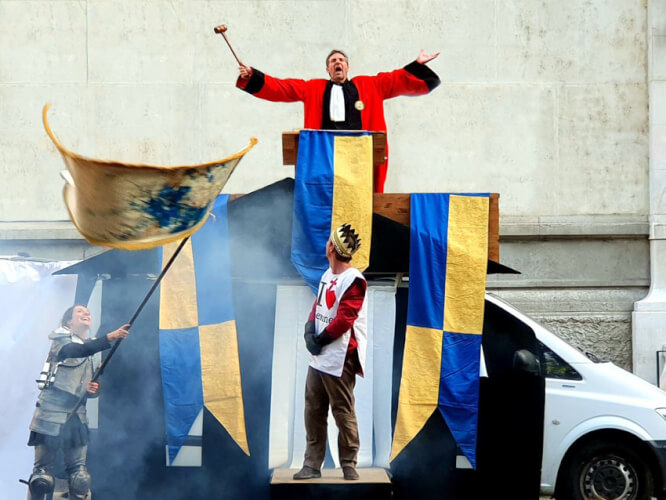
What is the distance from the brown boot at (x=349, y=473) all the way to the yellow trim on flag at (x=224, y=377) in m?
0.90

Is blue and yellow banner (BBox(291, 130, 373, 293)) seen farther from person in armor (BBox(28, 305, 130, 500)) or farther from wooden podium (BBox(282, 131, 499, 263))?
person in armor (BBox(28, 305, 130, 500))

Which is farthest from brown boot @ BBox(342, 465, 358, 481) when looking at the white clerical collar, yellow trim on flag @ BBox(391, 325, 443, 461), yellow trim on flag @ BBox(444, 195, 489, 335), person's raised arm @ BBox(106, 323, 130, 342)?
the white clerical collar

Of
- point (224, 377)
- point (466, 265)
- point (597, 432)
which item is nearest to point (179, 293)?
point (224, 377)

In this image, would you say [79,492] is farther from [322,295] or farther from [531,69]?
[531,69]

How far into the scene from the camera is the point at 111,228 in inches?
190

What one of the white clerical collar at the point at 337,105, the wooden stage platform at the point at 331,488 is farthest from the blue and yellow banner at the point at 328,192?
the wooden stage platform at the point at 331,488

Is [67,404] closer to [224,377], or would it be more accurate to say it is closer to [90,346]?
[90,346]

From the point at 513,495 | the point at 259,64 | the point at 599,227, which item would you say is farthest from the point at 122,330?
the point at 599,227

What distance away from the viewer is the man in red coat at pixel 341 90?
297 inches

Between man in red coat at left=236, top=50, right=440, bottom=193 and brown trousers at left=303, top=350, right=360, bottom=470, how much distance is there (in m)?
2.19

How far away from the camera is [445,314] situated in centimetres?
645

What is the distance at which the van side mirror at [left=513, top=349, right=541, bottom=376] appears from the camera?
626 cm

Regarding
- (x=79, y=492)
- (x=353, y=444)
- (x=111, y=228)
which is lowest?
(x=79, y=492)

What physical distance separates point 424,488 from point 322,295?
5.15ft
